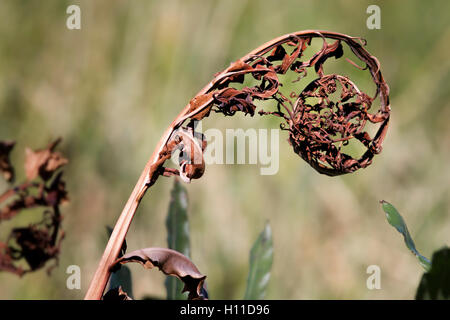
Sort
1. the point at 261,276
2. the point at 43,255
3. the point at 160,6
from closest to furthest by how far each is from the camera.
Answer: the point at 43,255, the point at 261,276, the point at 160,6

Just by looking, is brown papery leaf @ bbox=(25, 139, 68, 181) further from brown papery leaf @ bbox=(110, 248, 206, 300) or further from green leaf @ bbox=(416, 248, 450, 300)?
green leaf @ bbox=(416, 248, 450, 300)

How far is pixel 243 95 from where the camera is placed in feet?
1.09

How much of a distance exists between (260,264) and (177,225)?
104mm

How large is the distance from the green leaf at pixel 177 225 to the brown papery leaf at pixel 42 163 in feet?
0.81

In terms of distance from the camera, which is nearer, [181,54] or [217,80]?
[217,80]

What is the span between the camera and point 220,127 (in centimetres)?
87

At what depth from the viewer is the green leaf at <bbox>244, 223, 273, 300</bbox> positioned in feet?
1.92

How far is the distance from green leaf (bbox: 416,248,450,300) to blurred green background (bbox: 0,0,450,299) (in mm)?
464

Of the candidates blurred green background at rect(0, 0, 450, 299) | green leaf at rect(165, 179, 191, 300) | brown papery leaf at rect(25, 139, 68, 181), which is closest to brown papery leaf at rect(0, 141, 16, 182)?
brown papery leaf at rect(25, 139, 68, 181)

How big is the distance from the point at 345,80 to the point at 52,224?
0.71ft

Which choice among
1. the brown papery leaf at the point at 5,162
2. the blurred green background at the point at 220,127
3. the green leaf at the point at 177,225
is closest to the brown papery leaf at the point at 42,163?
the brown papery leaf at the point at 5,162

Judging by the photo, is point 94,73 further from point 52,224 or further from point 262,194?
point 52,224

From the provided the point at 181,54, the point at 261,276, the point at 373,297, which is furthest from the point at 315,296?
the point at 181,54

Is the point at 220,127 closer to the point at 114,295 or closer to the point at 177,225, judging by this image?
the point at 177,225
